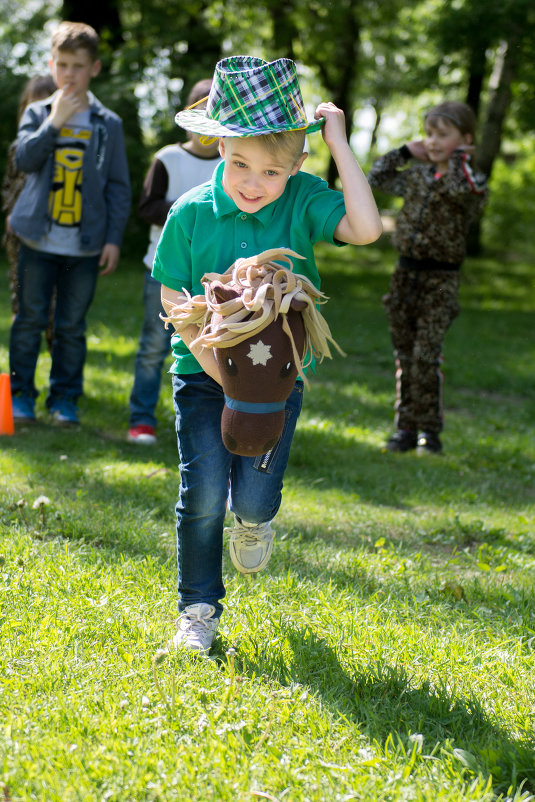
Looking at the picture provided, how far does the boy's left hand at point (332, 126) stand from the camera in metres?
2.88

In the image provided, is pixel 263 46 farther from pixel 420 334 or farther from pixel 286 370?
pixel 286 370

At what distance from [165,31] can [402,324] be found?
14713 mm

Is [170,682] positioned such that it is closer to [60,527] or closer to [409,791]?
[409,791]

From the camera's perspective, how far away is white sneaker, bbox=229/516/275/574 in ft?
11.3

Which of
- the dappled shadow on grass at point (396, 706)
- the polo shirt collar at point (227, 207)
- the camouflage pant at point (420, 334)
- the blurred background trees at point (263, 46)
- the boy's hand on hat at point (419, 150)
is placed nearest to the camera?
the dappled shadow on grass at point (396, 706)

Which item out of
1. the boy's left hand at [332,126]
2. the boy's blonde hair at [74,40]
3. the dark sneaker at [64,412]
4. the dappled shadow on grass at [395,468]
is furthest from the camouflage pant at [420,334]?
the boy's left hand at [332,126]

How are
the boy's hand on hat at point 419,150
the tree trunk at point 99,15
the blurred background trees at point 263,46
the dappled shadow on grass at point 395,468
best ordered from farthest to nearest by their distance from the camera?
1. the tree trunk at point 99,15
2. the blurred background trees at point 263,46
3. the boy's hand on hat at point 419,150
4. the dappled shadow on grass at point 395,468

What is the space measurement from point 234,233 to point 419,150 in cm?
402

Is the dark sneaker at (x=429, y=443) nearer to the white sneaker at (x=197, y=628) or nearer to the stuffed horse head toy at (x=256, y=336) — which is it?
the white sneaker at (x=197, y=628)

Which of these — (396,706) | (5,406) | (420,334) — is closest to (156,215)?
(5,406)

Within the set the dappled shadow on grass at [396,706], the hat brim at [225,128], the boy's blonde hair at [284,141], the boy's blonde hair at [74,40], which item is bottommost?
the dappled shadow on grass at [396,706]

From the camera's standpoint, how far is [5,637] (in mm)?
3051

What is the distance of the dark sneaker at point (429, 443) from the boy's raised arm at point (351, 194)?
4.19m

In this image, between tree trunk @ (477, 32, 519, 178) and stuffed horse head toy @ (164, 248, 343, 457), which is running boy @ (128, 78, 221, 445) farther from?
tree trunk @ (477, 32, 519, 178)
